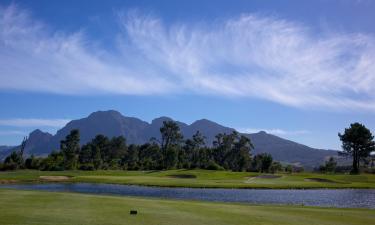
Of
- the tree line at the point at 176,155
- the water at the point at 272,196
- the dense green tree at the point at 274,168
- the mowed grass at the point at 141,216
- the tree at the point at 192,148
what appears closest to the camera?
the mowed grass at the point at 141,216

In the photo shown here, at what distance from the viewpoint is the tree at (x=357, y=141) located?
437 ft

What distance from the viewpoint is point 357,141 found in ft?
439

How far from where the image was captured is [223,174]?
101 meters

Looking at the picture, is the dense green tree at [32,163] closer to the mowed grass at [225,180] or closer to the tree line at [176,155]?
the tree line at [176,155]

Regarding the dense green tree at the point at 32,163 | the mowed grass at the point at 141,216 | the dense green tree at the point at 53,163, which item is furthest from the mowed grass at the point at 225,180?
the dense green tree at the point at 32,163

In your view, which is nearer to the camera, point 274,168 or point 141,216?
point 141,216

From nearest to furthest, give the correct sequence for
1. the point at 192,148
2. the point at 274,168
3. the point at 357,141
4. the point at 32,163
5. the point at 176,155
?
the point at 357,141
the point at 32,163
the point at 274,168
the point at 176,155
the point at 192,148

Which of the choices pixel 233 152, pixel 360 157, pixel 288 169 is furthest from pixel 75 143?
pixel 360 157

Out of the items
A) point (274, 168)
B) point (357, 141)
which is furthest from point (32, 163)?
point (357, 141)

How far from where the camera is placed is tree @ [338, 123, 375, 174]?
437ft

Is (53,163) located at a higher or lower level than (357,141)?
lower

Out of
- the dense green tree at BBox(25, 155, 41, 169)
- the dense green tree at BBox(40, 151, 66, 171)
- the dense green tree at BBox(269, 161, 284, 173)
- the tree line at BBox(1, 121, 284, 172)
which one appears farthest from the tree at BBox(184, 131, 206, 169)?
the dense green tree at BBox(25, 155, 41, 169)

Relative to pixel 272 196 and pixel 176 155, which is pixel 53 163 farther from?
pixel 272 196

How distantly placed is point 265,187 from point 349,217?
4192 centimetres
